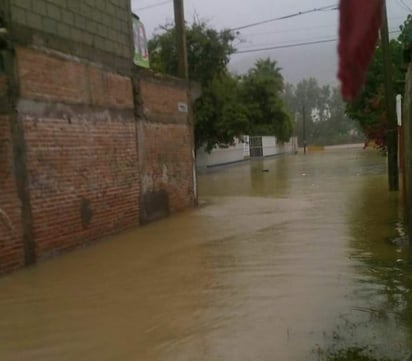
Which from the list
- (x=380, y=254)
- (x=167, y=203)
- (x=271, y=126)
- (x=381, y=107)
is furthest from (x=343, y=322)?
(x=271, y=126)

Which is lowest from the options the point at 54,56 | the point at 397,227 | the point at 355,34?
the point at 397,227

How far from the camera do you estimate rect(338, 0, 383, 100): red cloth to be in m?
1.02

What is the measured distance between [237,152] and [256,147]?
22.8 feet

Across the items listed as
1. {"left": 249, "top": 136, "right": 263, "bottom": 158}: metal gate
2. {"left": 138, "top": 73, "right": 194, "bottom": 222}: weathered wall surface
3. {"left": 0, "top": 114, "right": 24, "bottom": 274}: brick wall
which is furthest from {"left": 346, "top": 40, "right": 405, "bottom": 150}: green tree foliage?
{"left": 249, "top": 136, "right": 263, "bottom": 158}: metal gate

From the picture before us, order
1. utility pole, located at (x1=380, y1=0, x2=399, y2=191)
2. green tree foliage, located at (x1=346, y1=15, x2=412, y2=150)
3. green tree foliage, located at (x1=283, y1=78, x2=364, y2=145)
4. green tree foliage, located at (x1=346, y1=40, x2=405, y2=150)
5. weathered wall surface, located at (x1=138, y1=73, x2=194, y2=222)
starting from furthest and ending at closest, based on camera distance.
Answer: green tree foliage, located at (x1=283, y1=78, x2=364, y2=145), green tree foliage, located at (x1=346, y1=40, x2=405, y2=150), green tree foliage, located at (x1=346, y1=15, x2=412, y2=150), utility pole, located at (x1=380, y1=0, x2=399, y2=191), weathered wall surface, located at (x1=138, y1=73, x2=194, y2=222)

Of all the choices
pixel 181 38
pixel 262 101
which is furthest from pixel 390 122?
pixel 262 101

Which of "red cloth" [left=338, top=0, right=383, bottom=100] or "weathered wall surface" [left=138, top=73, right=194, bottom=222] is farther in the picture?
"weathered wall surface" [left=138, top=73, right=194, bottom=222]

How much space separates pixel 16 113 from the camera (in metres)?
7.85

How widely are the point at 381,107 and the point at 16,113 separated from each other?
16.1 metres

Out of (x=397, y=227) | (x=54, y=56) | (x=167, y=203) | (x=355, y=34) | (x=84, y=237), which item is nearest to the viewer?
(x=355, y=34)

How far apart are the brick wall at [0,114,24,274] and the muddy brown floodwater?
0.90ft

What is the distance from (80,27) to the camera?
10.1 meters

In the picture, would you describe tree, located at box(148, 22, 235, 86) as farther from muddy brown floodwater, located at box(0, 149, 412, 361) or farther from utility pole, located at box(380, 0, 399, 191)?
muddy brown floodwater, located at box(0, 149, 412, 361)

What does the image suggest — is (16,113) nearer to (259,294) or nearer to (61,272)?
(61,272)
